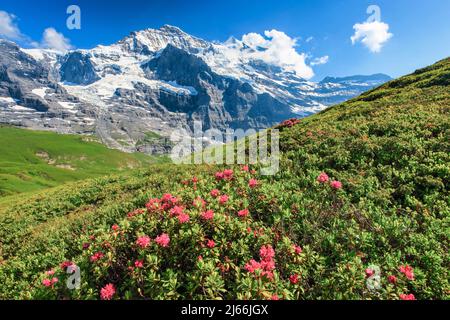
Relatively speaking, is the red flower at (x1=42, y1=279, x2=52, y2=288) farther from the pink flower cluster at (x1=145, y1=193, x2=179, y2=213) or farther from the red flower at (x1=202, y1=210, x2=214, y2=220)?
the red flower at (x1=202, y1=210, x2=214, y2=220)

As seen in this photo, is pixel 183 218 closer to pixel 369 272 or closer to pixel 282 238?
pixel 282 238

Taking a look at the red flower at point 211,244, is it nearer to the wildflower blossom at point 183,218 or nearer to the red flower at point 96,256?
the wildflower blossom at point 183,218

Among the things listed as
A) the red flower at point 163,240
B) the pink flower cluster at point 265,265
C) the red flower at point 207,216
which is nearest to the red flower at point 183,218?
the red flower at point 207,216

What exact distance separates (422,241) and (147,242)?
8.60 metres

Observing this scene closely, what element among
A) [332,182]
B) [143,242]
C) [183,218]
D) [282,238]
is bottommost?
[282,238]

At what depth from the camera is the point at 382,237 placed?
9125 millimetres

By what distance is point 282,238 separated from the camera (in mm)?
9258

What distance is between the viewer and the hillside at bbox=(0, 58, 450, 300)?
7.22m

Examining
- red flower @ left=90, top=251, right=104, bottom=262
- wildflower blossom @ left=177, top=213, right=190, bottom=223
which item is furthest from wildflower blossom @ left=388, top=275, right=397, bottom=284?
red flower @ left=90, top=251, right=104, bottom=262

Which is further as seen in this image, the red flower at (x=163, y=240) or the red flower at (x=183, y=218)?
the red flower at (x=183, y=218)

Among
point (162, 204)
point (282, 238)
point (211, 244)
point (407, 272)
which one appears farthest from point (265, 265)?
point (162, 204)

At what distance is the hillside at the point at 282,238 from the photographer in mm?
7219
